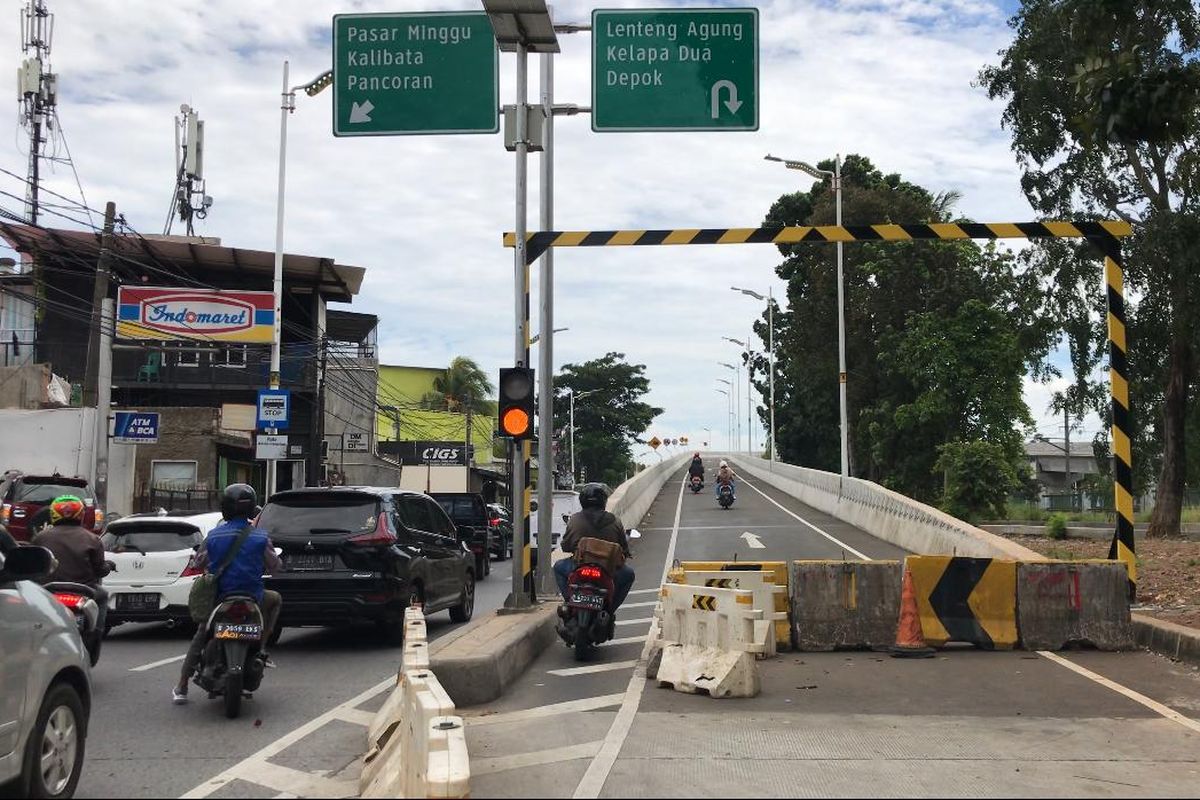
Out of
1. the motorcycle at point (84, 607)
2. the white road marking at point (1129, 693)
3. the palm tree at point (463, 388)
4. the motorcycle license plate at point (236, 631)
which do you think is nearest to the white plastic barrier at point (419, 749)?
the motorcycle license plate at point (236, 631)

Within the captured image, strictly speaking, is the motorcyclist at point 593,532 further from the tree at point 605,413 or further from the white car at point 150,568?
the tree at point 605,413

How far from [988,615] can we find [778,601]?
208cm

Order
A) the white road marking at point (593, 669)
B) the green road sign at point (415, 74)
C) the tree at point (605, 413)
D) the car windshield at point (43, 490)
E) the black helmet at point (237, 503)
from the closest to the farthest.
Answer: the black helmet at point (237, 503) → the white road marking at point (593, 669) → the green road sign at point (415, 74) → the car windshield at point (43, 490) → the tree at point (605, 413)

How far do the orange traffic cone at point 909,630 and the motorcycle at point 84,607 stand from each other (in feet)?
23.7

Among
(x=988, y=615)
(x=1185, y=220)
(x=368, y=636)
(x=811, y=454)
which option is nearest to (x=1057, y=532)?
(x=1185, y=220)

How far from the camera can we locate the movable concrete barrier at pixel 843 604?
1182 cm

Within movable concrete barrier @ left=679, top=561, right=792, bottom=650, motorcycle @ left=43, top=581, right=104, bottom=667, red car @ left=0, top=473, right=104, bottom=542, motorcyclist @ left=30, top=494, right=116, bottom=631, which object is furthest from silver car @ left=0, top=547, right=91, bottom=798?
red car @ left=0, top=473, right=104, bottom=542

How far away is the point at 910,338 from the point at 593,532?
37.5 m

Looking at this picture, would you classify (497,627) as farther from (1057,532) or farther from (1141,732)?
(1057,532)

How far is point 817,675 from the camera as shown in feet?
34.2

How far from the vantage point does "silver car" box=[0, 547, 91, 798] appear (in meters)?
5.62

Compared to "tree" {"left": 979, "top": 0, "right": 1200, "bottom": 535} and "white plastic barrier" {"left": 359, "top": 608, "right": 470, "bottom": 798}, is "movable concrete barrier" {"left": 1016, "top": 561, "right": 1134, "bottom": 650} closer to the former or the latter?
"white plastic barrier" {"left": 359, "top": 608, "right": 470, "bottom": 798}

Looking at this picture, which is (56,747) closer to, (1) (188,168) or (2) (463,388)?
(1) (188,168)

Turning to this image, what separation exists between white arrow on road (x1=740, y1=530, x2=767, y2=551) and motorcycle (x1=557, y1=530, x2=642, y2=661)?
14.5 m
